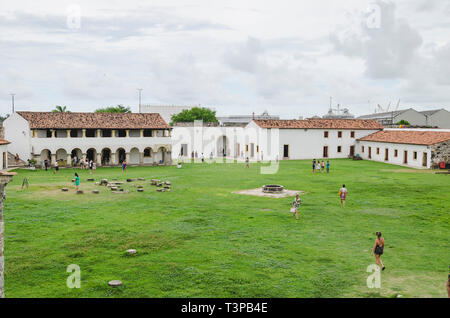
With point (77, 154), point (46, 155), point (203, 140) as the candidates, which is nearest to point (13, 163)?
point (46, 155)

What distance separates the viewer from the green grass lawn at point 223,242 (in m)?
13.2

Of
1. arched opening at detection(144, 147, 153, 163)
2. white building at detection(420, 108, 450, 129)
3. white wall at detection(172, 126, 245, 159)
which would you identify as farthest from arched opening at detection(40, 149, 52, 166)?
white building at detection(420, 108, 450, 129)

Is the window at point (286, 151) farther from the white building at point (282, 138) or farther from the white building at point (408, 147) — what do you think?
the white building at point (408, 147)

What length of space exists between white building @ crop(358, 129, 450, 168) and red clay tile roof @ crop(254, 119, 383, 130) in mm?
2981

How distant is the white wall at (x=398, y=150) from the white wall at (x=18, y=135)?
1773 inches

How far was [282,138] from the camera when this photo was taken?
62.7 meters

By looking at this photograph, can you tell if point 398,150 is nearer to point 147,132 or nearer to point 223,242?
point 147,132

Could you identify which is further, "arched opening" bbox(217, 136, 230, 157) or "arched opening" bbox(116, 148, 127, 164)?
"arched opening" bbox(217, 136, 230, 157)

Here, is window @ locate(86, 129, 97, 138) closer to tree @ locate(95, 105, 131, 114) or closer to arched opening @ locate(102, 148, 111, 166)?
arched opening @ locate(102, 148, 111, 166)

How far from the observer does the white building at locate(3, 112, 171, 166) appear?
1982 inches

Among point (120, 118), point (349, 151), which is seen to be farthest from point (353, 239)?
point (349, 151)

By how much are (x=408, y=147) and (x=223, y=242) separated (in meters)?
40.7

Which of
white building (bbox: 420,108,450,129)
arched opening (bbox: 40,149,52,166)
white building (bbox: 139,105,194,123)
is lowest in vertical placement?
arched opening (bbox: 40,149,52,166)

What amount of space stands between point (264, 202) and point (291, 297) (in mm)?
15031
